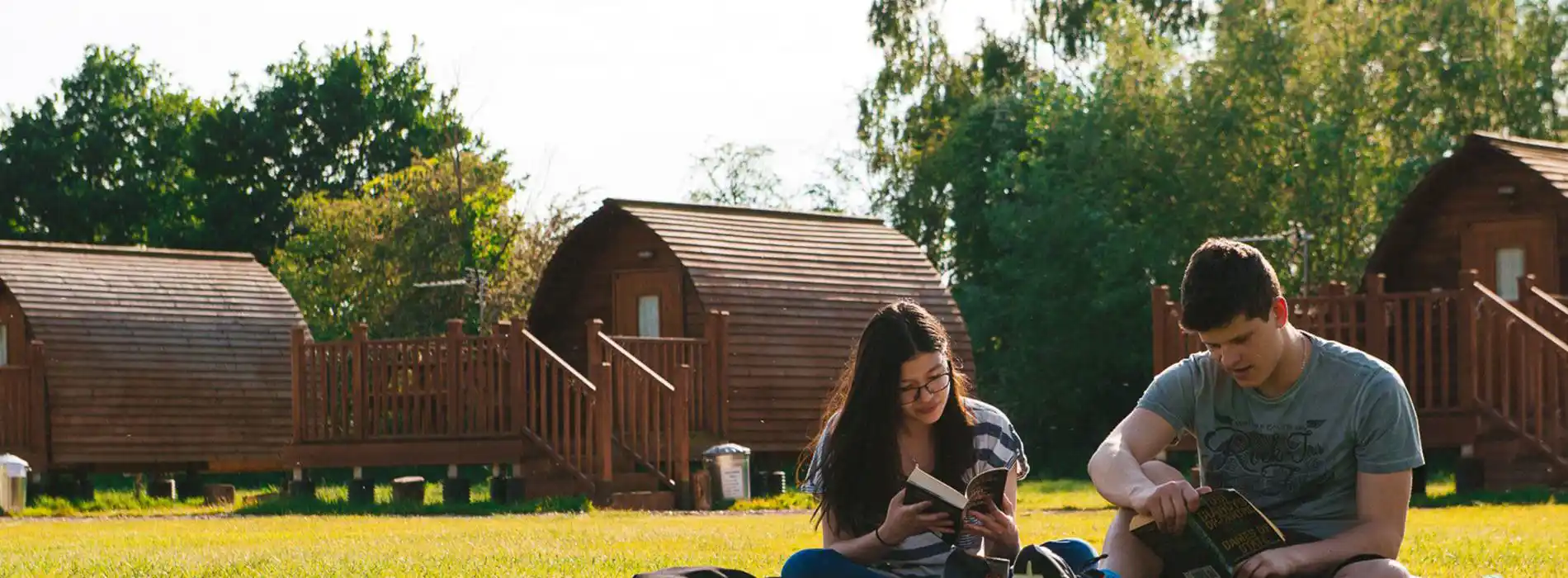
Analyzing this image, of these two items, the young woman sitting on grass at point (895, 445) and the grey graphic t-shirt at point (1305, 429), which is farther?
the young woman sitting on grass at point (895, 445)

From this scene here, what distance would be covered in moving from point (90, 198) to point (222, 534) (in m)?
39.9

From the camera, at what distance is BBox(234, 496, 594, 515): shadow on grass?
62.1 ft

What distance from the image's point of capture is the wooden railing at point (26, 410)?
26.6m

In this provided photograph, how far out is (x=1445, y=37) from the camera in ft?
117

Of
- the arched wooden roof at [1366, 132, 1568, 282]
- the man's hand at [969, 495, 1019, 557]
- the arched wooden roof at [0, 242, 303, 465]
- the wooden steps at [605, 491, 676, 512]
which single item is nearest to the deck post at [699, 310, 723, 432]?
the wooden steps at [605, 491, 676, 512]

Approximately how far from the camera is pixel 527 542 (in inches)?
493

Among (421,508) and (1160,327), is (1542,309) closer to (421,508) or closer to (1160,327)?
(1160,327)

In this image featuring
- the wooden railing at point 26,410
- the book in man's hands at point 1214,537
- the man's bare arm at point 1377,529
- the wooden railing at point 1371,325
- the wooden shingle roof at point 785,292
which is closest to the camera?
the book in man's hands at point 1214,537

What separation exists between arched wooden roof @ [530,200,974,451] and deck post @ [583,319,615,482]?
282 centimetres

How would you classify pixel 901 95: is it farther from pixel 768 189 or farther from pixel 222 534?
pixel 222 534

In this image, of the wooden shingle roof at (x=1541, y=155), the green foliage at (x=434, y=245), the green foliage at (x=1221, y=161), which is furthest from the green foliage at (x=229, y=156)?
the wooden shingle roof at (x=1541, y=155)

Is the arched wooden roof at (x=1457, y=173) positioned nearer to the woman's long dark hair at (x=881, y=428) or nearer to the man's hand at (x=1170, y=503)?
the woman's long dark hair at (x=881, y=428)

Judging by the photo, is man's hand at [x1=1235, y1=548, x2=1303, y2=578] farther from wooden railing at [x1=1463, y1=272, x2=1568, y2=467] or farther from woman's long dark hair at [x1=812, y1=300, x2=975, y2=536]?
wooden railing at [x1=1463, y1=272, x2=1568, y2=467]

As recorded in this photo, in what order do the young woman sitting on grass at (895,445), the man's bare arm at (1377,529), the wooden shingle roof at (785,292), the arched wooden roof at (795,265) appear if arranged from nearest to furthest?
the man's bare arm at (1377,529) < the young woman sitting on grass at (895,445) < the wooden shingle roof at (785,292) < the arched wooden roof at (795,265)
